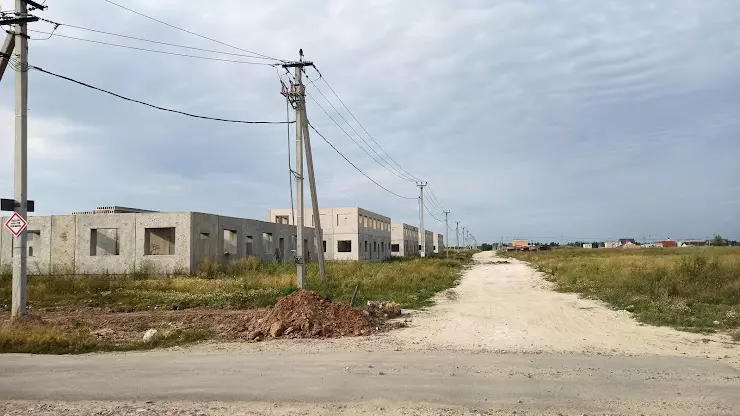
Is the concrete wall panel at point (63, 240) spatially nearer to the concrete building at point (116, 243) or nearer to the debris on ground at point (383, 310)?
the concrete building at point (116, 243)

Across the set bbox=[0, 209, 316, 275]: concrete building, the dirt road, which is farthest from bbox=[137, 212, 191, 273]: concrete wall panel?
the dirt road

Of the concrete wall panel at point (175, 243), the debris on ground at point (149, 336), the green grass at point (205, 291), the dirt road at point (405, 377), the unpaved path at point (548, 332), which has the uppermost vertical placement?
the concrete wall panel at point (175, 243)

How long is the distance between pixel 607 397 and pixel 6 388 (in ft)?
27.1

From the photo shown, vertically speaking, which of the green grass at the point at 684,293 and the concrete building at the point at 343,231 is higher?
the concrete building at the point at 343,231

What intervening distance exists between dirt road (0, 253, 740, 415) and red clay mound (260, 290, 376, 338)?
3.04ft

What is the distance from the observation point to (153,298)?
70.2ft

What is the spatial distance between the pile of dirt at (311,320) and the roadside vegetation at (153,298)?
149cm

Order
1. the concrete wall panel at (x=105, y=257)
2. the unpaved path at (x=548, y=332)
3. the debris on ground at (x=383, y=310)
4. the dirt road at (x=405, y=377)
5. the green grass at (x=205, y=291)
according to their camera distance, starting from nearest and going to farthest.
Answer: the dirt road at (x=405, y=377) < the unpaved path at (x=548, y=332) < the debris on ground at (x=383, y=310) < the green grass at (x=205, y=291) < the concrete wall panel at (x=105, y=257)

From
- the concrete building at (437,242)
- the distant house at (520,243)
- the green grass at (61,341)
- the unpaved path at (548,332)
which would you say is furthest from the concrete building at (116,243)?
the distant house at (520,243)

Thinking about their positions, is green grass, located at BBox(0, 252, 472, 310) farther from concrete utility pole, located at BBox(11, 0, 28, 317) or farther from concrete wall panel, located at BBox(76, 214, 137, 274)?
concrete utility pole, located at BBox(11, 0, 28, 317)

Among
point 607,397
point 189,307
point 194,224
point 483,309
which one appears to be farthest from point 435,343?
point 194,224

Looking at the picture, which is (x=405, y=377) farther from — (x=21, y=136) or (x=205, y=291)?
(x=205, y=291)

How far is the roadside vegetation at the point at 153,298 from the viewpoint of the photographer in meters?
12.2

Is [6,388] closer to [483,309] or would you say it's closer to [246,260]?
[483,309]
